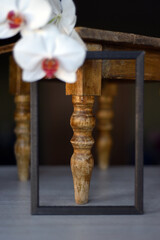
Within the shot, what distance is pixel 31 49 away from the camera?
0.92 metres

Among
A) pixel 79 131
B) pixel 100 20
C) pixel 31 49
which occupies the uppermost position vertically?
pixel 100 20

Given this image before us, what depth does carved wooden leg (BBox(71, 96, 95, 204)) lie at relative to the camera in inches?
45.1

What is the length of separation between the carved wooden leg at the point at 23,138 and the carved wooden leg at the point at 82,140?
52cm

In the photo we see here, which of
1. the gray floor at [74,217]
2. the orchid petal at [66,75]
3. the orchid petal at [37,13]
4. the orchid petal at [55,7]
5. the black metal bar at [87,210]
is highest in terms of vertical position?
the orchid petal at [55,7]

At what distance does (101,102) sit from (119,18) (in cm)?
93

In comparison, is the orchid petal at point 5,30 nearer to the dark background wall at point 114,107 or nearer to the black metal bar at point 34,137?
the black metal bar at point 34,137

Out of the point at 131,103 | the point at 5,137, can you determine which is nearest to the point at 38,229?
the point at 5,137

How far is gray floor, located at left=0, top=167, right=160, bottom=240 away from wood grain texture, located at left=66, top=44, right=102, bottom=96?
34 centimetres

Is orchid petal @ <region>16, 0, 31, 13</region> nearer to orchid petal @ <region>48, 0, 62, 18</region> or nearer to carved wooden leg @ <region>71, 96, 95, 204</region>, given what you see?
orchid petal @ <region>48, 0, 62, 18</region>

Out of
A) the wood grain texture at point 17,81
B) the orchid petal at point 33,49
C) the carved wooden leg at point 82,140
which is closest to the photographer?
the orchid petal at point 33,49

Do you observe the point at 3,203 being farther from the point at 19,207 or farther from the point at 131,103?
the point at 131,103

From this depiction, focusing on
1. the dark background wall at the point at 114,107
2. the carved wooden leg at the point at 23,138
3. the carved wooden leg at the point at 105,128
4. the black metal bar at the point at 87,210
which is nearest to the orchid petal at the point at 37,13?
the black metal bar at the point at 87,210

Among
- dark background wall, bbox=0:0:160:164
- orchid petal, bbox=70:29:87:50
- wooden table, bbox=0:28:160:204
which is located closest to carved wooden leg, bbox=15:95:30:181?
wooden table, bbox=0:28:160:204

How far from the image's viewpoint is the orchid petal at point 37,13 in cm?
97
